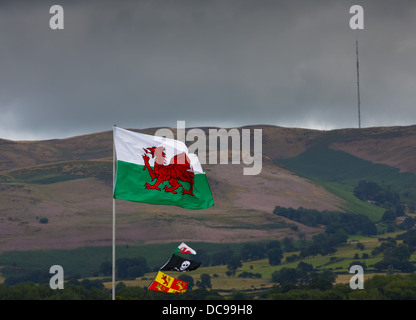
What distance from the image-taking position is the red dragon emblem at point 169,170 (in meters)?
50.2

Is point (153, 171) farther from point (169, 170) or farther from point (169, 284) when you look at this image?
point (169, 284)

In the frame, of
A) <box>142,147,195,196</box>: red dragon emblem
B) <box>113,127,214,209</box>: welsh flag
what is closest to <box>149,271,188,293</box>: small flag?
<box>113,127,214,209</box>: welsh flag

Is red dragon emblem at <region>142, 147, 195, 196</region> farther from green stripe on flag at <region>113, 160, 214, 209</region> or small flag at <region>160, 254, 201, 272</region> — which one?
small flag at <region>160, 254, 201, 272</region>

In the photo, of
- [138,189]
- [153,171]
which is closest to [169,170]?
[153,171]

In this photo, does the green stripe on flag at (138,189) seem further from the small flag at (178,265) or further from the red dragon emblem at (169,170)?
the small flag at (178,265)

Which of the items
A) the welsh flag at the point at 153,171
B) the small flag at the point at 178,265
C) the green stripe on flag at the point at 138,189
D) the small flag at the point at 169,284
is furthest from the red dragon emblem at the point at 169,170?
the small flag at the point at 169,284

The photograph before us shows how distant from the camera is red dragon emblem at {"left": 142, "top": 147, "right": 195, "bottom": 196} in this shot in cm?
5022

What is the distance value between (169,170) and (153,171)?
1.12m
